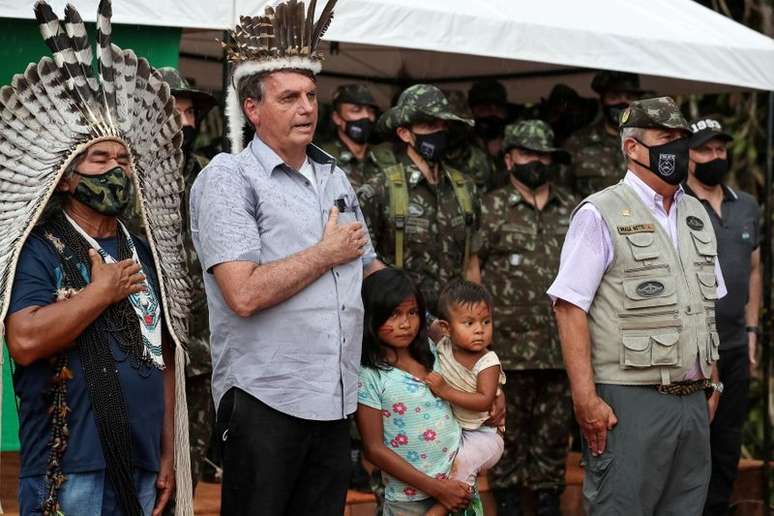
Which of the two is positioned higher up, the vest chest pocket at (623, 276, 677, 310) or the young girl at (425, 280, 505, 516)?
the vest chest pocket at (623, 276, 677, 310)

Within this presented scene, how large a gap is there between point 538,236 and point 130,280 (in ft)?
12.4

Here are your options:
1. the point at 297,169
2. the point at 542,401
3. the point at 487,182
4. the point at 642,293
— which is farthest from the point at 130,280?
the point at 487,182

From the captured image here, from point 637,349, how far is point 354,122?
137 inches

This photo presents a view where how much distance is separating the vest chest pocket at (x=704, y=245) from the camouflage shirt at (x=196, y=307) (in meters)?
2.35

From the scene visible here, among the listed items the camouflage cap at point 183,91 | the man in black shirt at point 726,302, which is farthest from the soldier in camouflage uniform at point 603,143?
the camouflage cap at point 183,91

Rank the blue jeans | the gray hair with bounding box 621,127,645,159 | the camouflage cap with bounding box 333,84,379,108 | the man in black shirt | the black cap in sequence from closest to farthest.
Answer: the blue jeans, the gray hair with bounding box 621,127,645,159, the black cap, the man in black shirt, the camouflage cap with bounding box 333,84,379,108

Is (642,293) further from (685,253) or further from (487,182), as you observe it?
(487,182)

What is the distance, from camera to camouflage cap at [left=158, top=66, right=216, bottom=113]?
6.11 metres

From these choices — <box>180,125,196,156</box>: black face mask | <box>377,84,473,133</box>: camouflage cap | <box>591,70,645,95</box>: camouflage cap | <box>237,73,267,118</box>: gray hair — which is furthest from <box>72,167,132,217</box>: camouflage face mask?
<box>591,70,645,95</box>: camouflage cap

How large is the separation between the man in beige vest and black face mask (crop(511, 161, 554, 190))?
7.35 ft

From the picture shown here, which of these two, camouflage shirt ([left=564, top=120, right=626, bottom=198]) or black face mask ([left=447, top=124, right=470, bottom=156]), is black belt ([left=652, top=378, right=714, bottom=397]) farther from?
camouflage shirt ([left=564, top=120, right=626, bottom=198])

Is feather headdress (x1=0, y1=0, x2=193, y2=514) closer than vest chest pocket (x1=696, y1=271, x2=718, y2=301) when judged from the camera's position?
Yes

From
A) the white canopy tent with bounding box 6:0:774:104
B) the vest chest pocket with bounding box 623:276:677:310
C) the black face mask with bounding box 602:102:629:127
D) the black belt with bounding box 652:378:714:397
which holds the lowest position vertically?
the black belt with bounding box 652:378:714:397

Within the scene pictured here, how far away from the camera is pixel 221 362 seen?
4.40 m
